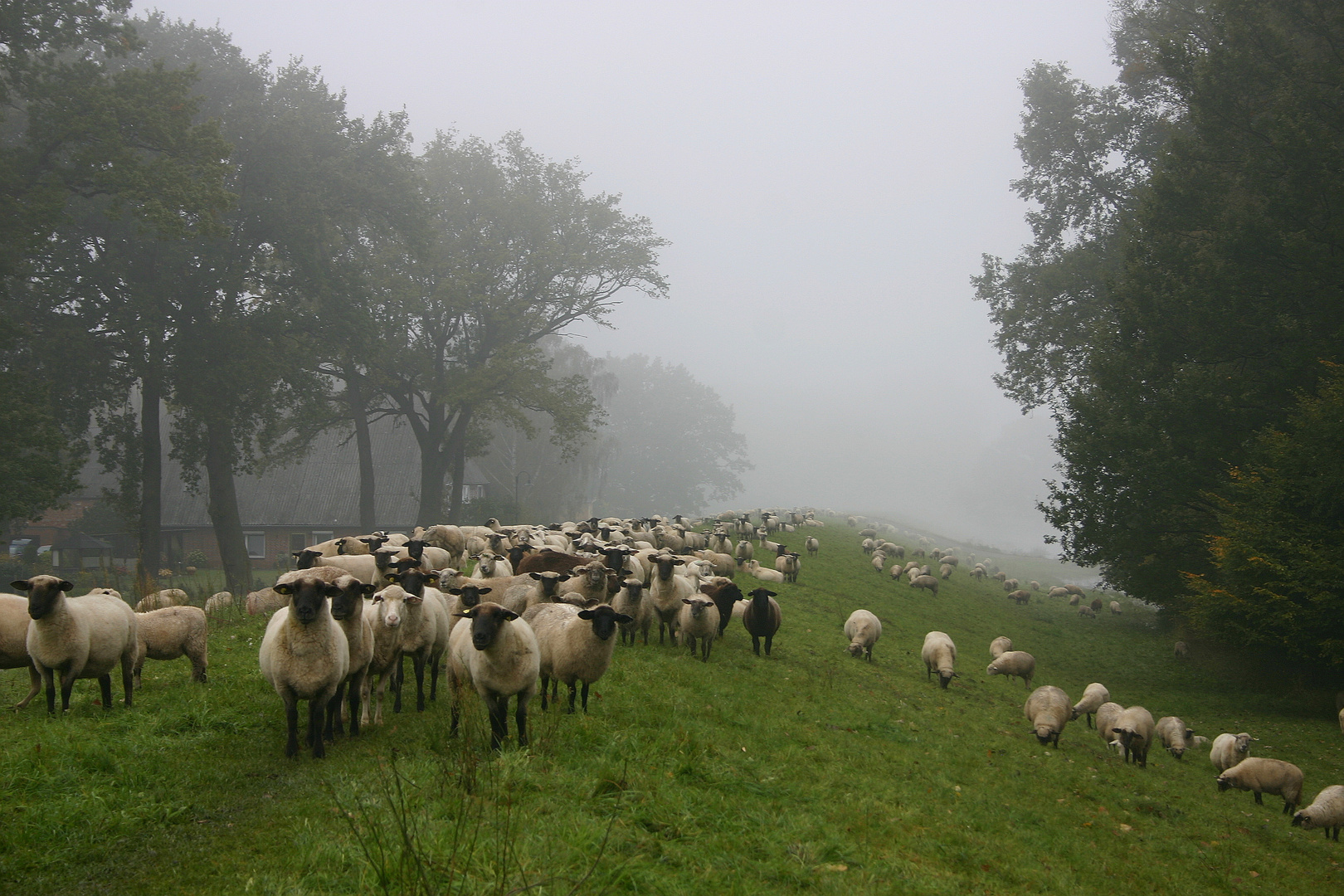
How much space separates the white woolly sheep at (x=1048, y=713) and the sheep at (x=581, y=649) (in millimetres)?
9185

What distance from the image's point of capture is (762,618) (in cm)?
1681

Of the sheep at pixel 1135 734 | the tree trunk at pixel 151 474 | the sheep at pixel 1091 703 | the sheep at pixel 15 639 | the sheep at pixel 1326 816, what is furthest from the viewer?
the tree trunk at pixel 151 474

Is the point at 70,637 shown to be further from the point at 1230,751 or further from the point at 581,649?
the point at 1230,751

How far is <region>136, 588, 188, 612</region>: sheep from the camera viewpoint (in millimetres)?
14516

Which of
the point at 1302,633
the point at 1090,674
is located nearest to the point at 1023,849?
the point at 1302,633

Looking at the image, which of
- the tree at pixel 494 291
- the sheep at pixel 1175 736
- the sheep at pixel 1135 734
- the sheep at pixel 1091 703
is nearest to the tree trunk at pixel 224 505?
the tree at pixel 494 291

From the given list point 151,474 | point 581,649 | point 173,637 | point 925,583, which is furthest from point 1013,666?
point 151,474

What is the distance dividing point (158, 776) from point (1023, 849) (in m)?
9.38

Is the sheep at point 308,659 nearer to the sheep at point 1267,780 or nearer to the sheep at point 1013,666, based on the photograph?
the sheep at point 1267,780

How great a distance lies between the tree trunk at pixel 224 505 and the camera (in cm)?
3219

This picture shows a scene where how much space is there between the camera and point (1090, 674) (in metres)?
22.4

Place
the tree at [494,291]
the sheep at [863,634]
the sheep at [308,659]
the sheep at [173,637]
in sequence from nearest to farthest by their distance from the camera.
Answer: the sheep at [308,659] → the sheep at [173,637] → the sheep at [863,634] → the tree at [494,291]

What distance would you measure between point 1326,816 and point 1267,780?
4.67ft

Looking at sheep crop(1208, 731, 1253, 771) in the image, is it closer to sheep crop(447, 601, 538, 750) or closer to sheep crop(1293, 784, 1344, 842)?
sheep crop(1293, 784, 1344, 842)
